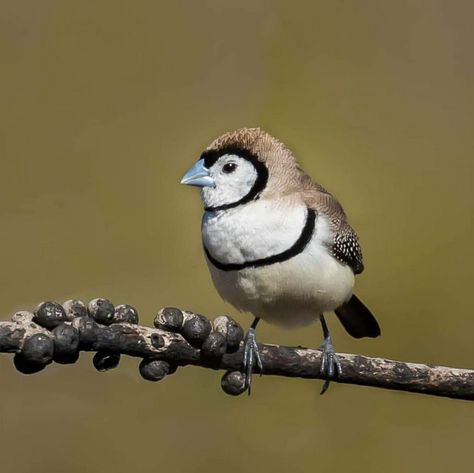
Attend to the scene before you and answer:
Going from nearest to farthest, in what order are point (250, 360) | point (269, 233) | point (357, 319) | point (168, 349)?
1. point (168, 349)
2. point (250, 360)
3. point (269, 233)
4. point (357, 319)

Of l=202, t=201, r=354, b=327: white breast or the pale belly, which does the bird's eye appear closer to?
l=202, t=201, r=354, b=327: white breast

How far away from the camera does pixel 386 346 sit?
10.6 ft

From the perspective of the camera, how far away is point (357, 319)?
2.88 meters

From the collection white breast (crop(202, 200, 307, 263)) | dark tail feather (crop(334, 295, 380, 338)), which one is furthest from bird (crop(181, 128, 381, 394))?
dark tail feather (crop(334, 295, 380, 338))

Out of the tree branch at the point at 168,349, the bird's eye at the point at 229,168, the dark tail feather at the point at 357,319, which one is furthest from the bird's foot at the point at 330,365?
the dark tail feather at the point at 357,319

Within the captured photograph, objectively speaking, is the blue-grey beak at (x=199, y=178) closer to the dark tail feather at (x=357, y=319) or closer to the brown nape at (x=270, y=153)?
the brown nape at (x=270, y=153)

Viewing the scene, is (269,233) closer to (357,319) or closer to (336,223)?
(336,223)

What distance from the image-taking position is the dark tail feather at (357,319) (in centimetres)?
288

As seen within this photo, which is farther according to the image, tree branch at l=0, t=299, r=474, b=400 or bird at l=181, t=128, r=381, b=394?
bird at l=181, t=128, r=381, b=394

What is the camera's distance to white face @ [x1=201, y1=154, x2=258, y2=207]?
2518mm

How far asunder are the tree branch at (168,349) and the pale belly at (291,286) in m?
0.41

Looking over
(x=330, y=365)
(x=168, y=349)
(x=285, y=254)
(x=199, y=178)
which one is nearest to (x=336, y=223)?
(x=285, y=254)

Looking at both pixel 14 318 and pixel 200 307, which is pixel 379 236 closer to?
pixel 200 307

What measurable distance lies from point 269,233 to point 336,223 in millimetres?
232
